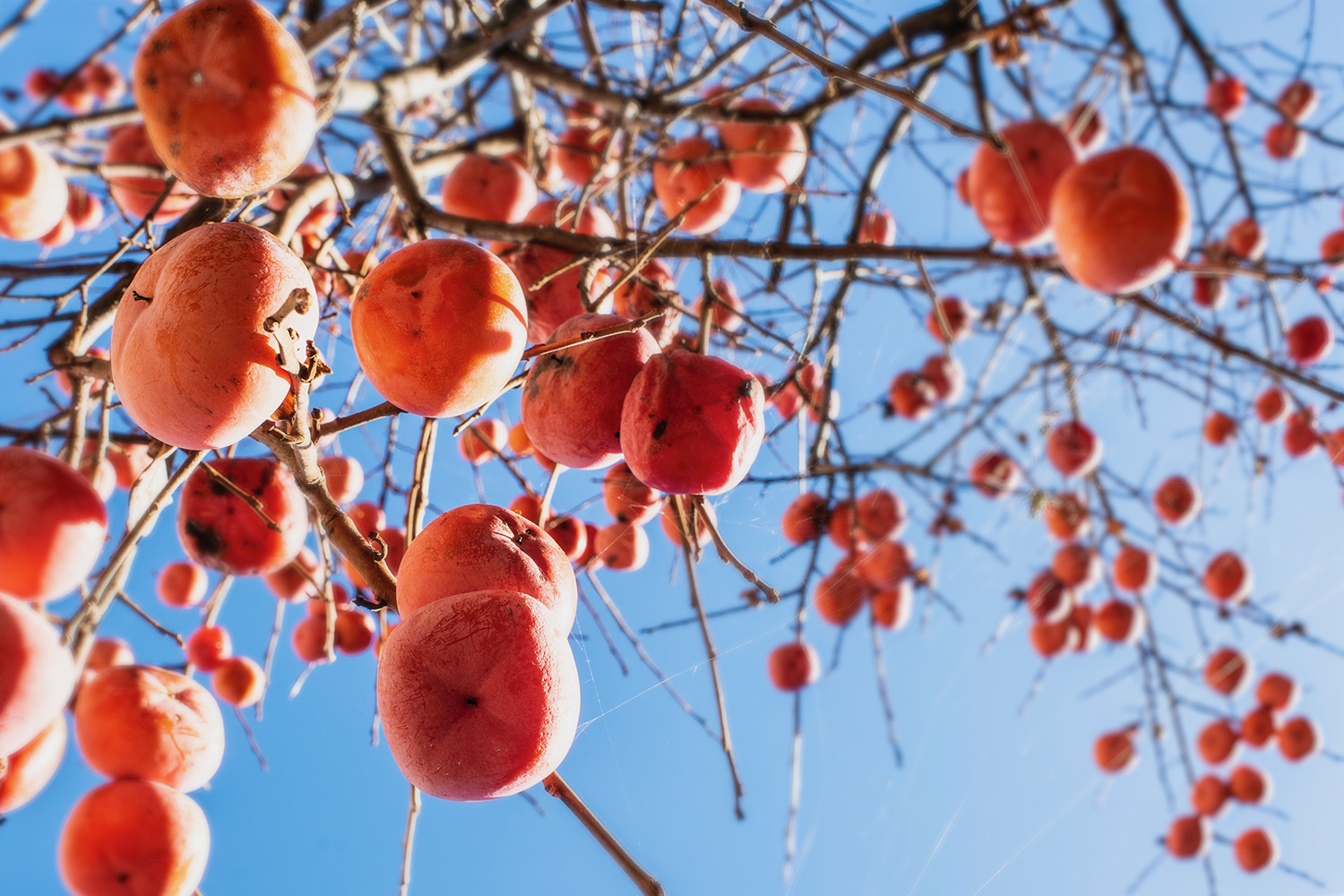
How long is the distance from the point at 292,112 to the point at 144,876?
1.21 metres

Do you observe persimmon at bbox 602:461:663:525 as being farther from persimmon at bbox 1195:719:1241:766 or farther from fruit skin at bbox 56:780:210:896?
persimmon at bbox 1195:719:1241:766

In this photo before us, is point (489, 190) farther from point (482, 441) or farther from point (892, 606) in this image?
point (892, 606)

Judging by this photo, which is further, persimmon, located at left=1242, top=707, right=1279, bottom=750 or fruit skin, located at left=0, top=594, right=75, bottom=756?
persimmon, located at left=1242, top=707, right=1279, bottom=750

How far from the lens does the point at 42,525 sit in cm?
118

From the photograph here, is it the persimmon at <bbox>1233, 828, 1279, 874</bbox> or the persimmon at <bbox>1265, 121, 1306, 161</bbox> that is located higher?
the persimmon at <bbox>1265, 121, 1306, 161</bbox>

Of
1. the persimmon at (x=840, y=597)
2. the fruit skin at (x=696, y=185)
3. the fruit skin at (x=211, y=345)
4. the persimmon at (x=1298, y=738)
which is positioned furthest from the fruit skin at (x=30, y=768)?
the persimmon at (x=1298, y=738)

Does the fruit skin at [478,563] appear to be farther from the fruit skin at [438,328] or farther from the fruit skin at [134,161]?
the fruit skin at [134,161]

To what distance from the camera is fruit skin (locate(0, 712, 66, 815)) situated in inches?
52.7

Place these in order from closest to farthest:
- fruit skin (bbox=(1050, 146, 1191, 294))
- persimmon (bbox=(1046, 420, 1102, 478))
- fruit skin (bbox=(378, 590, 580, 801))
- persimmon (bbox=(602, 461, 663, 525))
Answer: fruit skin (bbox=(378, 590, 580, 801)) → persimmon (bbox=(602, 461, 663, 525)) → fruit skin (bbox=(1050, 146, 1191, 294)) → persimmon (bbox=(1046, 420, 1102, 478))

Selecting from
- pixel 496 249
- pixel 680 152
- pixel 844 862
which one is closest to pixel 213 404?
pixel 496 249

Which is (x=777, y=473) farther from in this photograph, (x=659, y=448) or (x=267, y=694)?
(x=267, y=694)

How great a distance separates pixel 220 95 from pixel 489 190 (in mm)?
1084

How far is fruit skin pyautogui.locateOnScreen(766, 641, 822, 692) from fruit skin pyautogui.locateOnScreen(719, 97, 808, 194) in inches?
53.9

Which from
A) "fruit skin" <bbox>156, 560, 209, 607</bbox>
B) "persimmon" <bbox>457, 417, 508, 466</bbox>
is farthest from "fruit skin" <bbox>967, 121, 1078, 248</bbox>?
"fruit skin" <bbox>156, 560, 209, 607</bbox>
